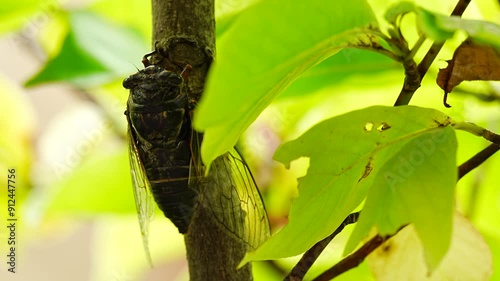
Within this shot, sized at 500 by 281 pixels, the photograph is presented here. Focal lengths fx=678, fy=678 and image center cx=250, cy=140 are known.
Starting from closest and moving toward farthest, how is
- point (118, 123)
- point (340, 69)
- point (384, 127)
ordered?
point (384, 127)
point (340, 69)
point (118, 123)

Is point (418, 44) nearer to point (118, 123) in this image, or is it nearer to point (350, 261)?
point (350, 261)

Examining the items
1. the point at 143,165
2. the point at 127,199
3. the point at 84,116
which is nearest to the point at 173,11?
the point at 143,165

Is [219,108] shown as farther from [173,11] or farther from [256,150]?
[256,150]

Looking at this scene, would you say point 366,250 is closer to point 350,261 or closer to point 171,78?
point 350,261

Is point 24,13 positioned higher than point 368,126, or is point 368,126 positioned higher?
point 24,13

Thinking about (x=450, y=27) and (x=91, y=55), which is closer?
(x=450, y=27)

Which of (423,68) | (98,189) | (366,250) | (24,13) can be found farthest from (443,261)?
(24,13)

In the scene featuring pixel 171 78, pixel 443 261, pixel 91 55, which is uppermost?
pixel 91 55

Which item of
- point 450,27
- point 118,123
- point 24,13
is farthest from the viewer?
point 118,123

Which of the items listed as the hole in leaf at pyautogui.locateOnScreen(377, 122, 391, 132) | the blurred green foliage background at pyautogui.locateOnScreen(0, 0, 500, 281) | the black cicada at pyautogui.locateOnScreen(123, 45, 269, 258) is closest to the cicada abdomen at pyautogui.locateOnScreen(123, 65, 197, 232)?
the black cicada at pyautogui.locateOnScreen(123, 45, 269, 258)
